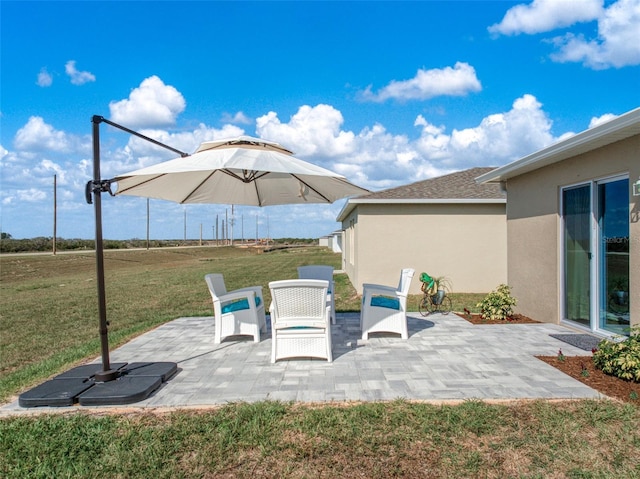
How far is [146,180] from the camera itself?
5.79 metres

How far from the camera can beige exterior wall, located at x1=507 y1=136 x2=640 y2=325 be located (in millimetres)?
5352

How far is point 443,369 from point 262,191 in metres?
4.50

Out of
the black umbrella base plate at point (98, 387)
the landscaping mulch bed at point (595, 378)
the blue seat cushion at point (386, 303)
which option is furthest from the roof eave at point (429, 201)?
the black umbrella base plate at point (98, 387)

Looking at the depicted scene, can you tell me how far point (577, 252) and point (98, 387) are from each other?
679 centimetres

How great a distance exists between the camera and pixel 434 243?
1318cm

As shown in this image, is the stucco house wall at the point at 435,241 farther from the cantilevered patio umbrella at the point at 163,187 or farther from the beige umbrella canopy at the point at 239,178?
the cantilevered patio umbrella at the point at 163,187

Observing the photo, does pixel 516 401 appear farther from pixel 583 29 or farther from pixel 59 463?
pixel 583 29

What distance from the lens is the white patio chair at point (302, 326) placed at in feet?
16.3

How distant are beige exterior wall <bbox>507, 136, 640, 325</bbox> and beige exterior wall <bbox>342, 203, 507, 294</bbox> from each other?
425cm

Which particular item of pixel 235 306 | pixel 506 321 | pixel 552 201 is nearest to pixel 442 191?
pixel 552 201

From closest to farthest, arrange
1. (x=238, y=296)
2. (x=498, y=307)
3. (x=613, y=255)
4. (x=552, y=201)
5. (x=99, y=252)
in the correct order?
(x=99, y=252), (x=613, y=255), (x=238, y=296), (x=552, y=201), (x=498, y=307)

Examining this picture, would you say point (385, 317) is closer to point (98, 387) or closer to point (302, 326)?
point (302, 326)

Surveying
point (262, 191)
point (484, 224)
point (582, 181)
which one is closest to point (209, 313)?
point (262, 191)

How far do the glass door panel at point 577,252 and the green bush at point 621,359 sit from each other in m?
1.93
